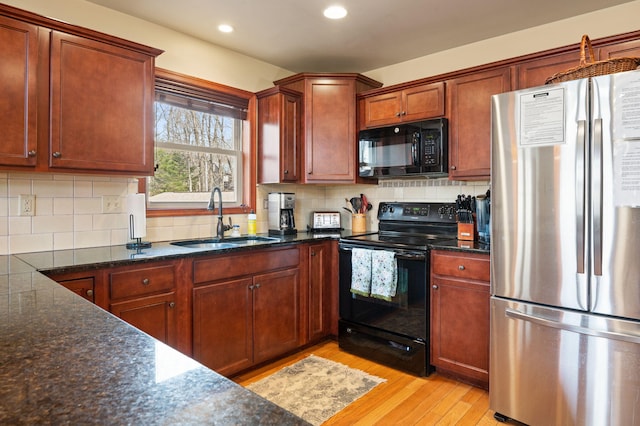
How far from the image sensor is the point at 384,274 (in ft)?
9.02

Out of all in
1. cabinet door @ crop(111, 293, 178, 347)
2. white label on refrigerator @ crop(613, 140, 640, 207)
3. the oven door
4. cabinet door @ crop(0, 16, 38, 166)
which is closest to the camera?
white label on refrigerator @ crop(613, 140, 640, 207)

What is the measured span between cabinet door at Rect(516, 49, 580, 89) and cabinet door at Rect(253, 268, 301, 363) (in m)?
2.04

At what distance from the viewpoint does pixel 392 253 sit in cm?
272

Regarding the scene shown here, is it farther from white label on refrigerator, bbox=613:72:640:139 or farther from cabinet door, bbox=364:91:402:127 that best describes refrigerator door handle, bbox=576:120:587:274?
cabinet door, bbox=364:91:402:127

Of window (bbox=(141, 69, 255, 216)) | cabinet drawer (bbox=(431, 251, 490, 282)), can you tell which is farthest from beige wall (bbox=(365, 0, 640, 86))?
cabinet drawer (bbox=(431, 251, 490, 282))

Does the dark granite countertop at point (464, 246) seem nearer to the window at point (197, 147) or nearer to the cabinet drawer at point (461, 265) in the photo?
the cabinet drawer at point (461, 265)

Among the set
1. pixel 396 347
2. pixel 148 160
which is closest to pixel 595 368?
pixel 396 347

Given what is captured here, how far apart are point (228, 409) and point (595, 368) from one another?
75.6 inches

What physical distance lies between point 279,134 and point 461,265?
1763 millimetres

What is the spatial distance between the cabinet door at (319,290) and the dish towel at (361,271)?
0.29 m

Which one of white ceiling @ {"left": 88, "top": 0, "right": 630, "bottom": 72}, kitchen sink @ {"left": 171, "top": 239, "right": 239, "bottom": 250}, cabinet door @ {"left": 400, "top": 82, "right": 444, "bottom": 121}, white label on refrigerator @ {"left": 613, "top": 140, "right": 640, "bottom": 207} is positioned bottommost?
kitchen sink @ {"left": 171, "top": 239, "right": 239, "bottom": 250}

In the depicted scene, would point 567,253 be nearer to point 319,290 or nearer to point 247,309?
point 319,290

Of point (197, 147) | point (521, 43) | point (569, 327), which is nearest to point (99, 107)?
point (197, 147)

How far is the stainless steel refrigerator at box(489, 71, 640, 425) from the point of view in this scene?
1.73 m
